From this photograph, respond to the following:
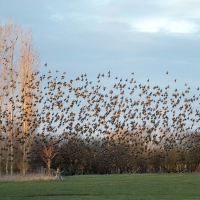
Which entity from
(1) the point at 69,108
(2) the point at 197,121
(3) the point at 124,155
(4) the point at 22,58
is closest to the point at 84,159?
(3) the point at 124,155

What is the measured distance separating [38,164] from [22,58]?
18.1 m

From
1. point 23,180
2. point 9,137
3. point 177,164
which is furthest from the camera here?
point 177,164

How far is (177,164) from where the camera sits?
194 feet

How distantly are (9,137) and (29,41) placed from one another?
31.4 feet

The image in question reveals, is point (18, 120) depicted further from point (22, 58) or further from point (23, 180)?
point (23, 180)

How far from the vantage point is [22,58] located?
4388cm

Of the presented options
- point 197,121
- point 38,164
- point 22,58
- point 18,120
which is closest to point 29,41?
point 22,58

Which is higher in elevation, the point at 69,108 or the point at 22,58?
the point at 22,58

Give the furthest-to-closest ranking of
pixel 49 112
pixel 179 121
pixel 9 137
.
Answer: pixel 179 121 → pixel 49 112 → pixel 9 137

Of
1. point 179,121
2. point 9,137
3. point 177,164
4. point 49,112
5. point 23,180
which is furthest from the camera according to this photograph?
point 177,164

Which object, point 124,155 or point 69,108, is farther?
point 124,155

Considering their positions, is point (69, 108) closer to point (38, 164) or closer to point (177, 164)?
point (38, 164)

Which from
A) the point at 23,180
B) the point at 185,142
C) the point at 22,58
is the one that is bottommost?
the point at 23,180

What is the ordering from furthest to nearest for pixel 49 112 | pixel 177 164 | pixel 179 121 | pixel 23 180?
pixel 177 164 < pixel 179 121 < pixel 49 112 < pixel 23 180
